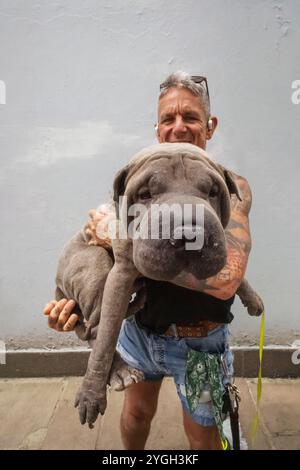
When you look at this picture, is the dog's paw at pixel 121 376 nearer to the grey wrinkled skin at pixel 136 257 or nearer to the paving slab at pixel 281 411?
the grey wrinkled skin at pixel 136 257

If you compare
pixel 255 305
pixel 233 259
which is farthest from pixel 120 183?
pixel 255 305

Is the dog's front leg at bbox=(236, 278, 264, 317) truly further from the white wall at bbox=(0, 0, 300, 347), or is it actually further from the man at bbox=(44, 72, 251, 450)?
the white wall at bbox=(0, 0, 300, 347)

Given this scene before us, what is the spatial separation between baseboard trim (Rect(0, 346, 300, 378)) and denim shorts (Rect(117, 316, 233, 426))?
1.67m

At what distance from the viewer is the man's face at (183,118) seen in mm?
1626

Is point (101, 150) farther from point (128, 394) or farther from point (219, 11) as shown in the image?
point (128, 394)

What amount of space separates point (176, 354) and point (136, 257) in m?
0.73

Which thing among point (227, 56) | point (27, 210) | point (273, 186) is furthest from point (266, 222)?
point (27, 210)

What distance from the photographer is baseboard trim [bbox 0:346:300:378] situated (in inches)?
127

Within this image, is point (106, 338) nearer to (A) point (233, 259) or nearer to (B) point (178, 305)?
(B) point (178, 305)

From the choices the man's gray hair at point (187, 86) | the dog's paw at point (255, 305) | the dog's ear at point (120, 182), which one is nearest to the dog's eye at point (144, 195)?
the dog's ear at point (120, 182)

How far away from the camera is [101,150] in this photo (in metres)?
3.07

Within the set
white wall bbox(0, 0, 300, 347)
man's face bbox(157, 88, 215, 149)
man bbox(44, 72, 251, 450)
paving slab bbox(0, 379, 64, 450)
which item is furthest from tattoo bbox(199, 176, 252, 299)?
paving slab bbox(0, 379, 64, 450)

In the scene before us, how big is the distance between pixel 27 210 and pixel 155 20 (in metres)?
1.86
